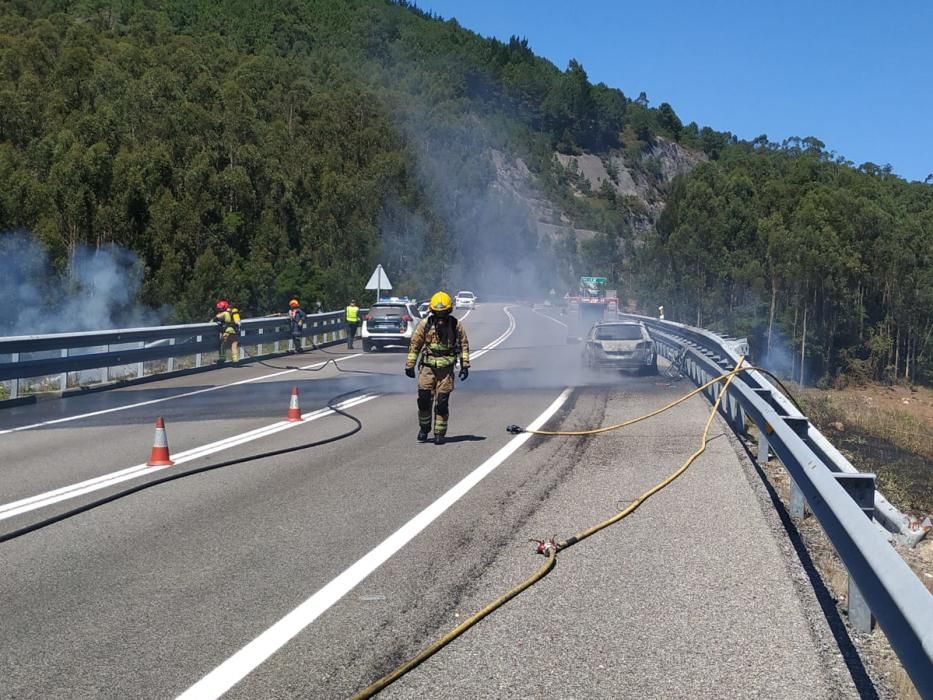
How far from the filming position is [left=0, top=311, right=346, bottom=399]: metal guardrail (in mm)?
17875

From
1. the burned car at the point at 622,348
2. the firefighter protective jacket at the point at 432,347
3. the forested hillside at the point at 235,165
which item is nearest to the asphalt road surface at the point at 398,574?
the firefighter protective jacket at the point at 432,347

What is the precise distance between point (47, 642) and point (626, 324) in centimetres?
1999

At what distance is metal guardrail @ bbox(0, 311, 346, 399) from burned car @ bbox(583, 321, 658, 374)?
9122 millimetres

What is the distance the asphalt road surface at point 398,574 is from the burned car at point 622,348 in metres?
10.6

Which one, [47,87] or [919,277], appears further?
[919,277]

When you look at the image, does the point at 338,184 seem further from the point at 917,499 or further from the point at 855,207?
the point at 917,499

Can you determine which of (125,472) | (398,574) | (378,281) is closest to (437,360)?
(125,472)

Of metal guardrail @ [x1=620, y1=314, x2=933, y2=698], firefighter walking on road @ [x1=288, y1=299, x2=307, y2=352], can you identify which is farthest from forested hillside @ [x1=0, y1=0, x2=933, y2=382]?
metal guardrail @ [x1=620, y1=314, x2=933, y2=698]

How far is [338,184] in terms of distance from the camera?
82000mm

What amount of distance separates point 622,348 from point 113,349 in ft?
36.0

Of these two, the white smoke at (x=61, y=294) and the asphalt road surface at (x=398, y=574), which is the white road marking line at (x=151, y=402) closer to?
the asphalt road surface at (x=398, y=574)

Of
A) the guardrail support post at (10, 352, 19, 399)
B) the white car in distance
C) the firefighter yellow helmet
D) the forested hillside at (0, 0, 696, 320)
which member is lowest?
the white car in distance

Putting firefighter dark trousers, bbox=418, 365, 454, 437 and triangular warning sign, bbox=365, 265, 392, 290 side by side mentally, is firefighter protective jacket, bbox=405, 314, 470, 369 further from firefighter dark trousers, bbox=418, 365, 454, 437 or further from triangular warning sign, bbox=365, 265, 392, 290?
triangular warning sign, bbox=365, 265, 392, 290

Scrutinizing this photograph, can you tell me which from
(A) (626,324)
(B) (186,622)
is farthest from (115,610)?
(A) (626,324)
